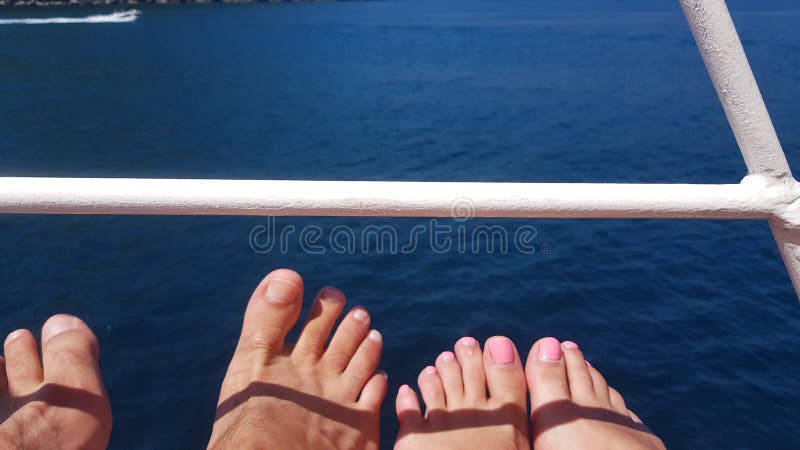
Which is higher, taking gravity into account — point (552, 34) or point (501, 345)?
point (552, 34)

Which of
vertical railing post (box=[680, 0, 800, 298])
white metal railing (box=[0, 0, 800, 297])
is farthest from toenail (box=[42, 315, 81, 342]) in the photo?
vertical railing post (box=[680, 0, 800, 298])

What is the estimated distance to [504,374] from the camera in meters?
1.72

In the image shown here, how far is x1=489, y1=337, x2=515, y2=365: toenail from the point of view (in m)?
1.74

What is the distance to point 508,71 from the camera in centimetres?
1794

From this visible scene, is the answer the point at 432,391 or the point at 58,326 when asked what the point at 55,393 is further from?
the point at 432,391

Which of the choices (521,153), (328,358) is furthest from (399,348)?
(521,153)

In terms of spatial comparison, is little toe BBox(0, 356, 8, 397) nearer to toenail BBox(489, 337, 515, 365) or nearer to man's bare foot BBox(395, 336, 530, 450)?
A: man's bare foot BBox(395, 336, 530, 450)

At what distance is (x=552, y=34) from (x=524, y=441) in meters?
30.2

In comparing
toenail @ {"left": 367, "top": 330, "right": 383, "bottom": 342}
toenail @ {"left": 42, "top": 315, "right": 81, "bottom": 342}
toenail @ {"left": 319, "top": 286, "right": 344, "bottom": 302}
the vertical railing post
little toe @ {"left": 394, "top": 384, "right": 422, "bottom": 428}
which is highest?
the vertical railing post

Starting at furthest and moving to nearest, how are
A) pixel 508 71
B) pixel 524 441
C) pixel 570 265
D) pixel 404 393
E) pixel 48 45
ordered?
pixel 48 45
pixel 508 71
pixel 570 265
pixel 404 393
pixel 524 441

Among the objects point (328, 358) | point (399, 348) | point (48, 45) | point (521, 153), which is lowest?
point (399, 348)

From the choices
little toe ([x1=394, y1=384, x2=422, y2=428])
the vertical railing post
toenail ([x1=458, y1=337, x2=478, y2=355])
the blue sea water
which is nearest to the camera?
the vertical railing post

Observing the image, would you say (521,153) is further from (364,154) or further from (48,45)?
(48,45)

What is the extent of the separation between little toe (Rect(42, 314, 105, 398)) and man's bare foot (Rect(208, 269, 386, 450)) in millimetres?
343
